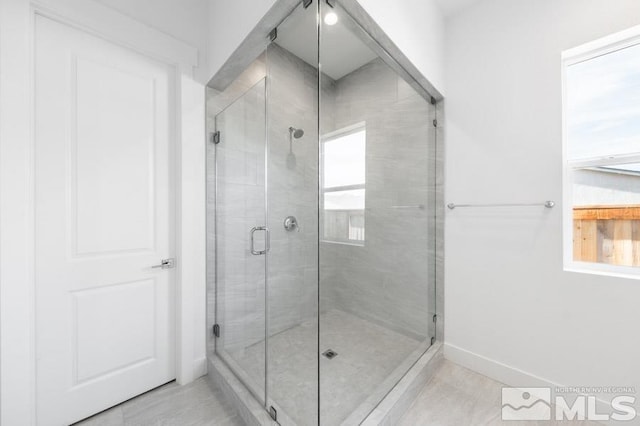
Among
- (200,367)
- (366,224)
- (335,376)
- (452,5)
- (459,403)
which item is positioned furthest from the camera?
(452,5)

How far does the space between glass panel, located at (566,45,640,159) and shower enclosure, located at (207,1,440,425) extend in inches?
34.7

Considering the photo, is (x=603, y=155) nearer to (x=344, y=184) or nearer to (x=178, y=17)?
(x=344, y=184)

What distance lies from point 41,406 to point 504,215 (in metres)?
2.86

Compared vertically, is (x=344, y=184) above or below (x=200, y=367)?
above

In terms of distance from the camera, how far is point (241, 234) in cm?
171

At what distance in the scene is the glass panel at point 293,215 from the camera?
1.23 metres

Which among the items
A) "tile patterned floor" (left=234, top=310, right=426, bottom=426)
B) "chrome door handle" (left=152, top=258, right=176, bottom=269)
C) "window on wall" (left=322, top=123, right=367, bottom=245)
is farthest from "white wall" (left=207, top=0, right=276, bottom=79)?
"tile patterned floor" (left=234, top=310, right=426, bottom=426)

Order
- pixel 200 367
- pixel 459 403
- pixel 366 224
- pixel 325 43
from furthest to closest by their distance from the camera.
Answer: pixel 200 367 → pixel 459 403 → pixel 366 224 → pixel 325 43

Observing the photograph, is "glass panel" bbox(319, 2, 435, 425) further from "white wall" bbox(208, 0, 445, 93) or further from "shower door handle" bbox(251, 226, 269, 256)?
"shower door handle" bbox(251, 226, 269, 256)

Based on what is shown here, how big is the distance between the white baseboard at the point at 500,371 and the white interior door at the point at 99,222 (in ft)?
6.70

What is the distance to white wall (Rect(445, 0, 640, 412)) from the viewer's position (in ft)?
4.64

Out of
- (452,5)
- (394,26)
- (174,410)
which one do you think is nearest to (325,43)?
(394,26)

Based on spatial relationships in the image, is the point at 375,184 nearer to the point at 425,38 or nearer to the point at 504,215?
the point at 504,215

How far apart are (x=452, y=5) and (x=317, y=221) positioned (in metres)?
1.99
